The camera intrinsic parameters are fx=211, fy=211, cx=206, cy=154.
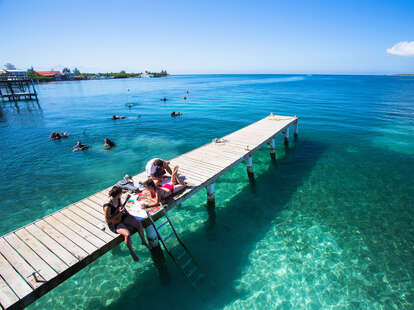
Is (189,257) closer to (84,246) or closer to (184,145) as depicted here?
(84,246)

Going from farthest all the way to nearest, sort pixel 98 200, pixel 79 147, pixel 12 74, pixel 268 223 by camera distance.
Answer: pixel 12 74 → pixel 79 147 → pixel 268 223 → pixel 98 200

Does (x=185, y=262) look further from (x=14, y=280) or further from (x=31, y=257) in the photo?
(x=14, y=280)

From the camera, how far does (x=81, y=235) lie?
6699mm

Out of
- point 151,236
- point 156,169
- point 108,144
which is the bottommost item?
point 108,144

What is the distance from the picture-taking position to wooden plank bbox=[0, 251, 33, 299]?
4.99 metres

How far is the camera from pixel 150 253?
889 cm

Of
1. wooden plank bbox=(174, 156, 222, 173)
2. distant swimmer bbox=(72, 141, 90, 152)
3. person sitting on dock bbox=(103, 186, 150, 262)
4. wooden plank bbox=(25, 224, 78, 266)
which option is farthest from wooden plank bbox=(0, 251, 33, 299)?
distant swimmer bbox=(72, 141, 90, 152)

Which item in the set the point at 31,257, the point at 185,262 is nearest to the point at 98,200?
the point at 31,257

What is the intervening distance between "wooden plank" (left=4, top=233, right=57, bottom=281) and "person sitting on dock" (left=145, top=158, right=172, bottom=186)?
3949 mm

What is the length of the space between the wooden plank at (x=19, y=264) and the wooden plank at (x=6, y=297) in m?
0.33

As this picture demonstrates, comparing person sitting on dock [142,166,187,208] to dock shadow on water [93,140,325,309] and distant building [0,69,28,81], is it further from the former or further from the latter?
distant building [0,69,28,81]

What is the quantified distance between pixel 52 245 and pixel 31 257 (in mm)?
524

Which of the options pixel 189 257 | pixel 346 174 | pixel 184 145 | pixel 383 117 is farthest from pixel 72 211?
pixel 383 117

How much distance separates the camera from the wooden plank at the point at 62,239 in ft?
19.7
